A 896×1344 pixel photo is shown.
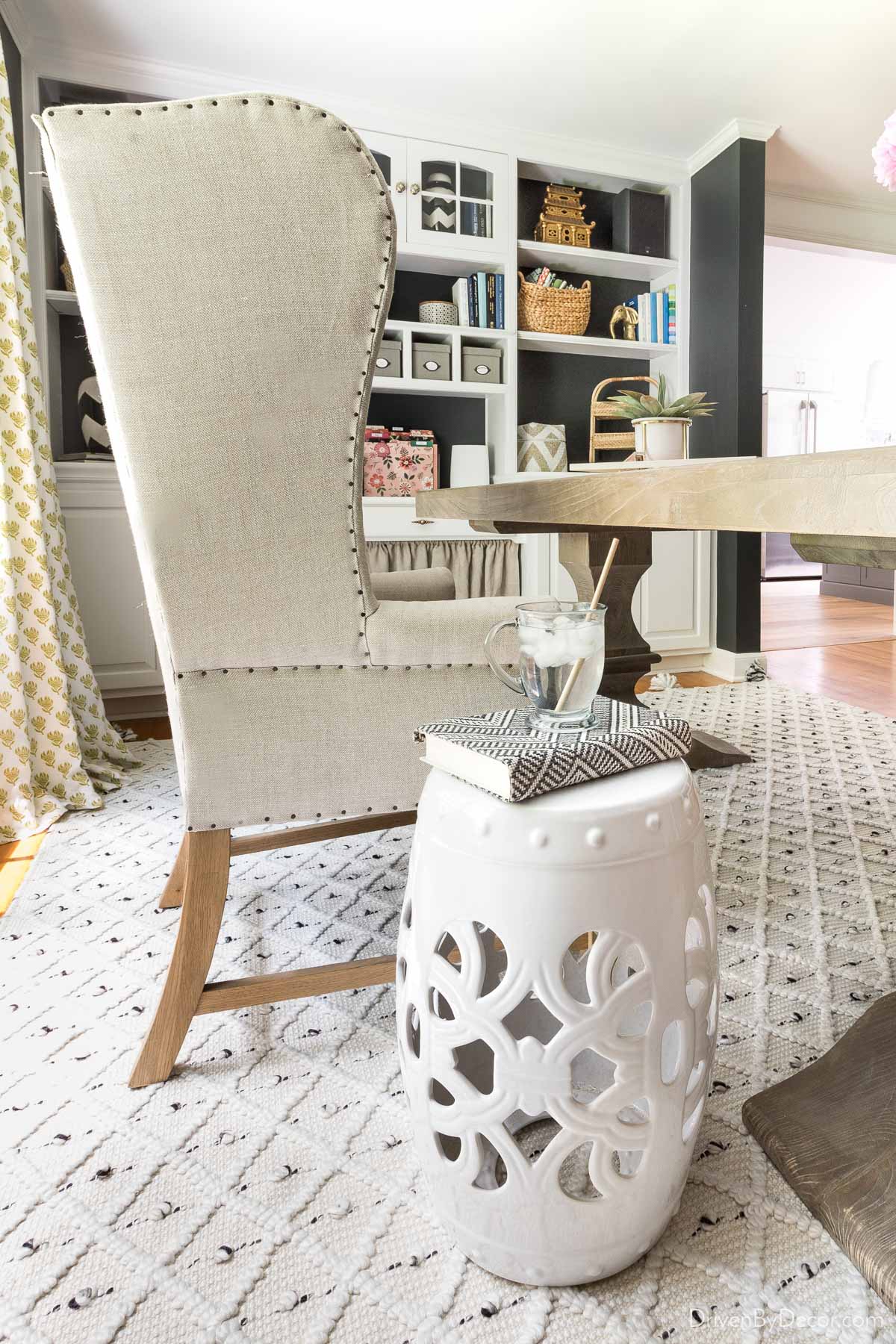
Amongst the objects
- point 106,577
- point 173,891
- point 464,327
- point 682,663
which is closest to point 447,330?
point 464,327

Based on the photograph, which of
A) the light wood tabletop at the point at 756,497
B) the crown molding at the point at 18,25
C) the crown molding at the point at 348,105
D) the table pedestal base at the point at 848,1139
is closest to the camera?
the light wood tabletop at the point at 756,497

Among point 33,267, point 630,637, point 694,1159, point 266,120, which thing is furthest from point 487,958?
point 33,267

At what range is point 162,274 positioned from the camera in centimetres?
85

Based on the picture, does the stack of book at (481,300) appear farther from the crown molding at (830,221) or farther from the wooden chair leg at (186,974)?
the wooden chair leg at (186,974)

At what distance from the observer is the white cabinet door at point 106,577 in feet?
9.24

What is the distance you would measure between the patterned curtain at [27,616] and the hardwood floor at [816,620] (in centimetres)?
333

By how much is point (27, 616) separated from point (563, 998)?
192 centimetres

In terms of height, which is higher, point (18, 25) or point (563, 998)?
point (18, 25)

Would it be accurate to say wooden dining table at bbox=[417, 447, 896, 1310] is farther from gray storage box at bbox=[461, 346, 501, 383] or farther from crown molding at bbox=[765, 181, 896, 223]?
crown molding at bbox=[765, 181, 896, 223]

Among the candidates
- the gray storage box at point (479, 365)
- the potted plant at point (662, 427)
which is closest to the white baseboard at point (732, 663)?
the gray storage box at point (479, 365)

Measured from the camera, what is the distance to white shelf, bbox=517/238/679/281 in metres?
3.41

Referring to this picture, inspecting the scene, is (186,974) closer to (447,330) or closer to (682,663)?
(447,330)

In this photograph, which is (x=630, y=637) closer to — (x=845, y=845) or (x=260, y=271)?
(x=845, y=845)

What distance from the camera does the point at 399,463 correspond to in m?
3.29
